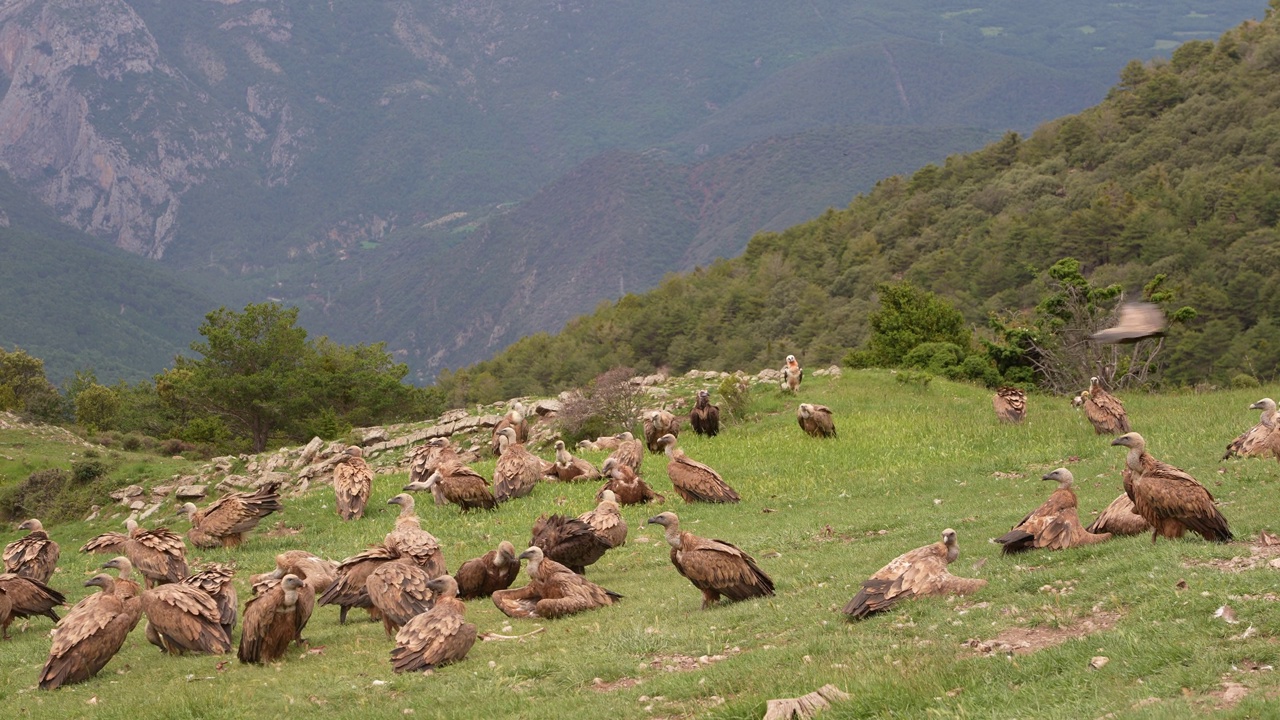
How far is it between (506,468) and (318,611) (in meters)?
7.13

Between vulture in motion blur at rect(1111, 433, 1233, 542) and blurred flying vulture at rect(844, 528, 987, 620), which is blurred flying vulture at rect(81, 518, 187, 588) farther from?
vulture in motion blur at rect(1111, 433, 1233, 542)

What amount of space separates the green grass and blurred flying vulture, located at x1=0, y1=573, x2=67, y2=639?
395 millimetres

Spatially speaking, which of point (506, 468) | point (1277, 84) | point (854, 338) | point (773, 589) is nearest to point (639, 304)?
point (854, 338)

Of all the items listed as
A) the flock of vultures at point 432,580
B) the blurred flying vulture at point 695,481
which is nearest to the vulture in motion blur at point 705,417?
the blurred flying vulture at point 695,481

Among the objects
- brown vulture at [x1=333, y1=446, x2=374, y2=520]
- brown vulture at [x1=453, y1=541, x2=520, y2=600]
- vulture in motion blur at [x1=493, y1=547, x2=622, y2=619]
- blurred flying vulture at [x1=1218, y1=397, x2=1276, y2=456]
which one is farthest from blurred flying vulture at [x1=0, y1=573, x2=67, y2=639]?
blurred flying vulture at [x1=1218, y1=397, x2=1276, y2=456]

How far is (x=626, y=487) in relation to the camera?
1958 centimetres

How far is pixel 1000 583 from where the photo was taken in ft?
36.1

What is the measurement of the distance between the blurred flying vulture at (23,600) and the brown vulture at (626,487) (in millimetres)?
8454

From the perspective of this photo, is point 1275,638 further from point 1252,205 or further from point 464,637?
point 1252,205

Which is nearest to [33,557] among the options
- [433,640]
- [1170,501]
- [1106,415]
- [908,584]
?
[433,640]

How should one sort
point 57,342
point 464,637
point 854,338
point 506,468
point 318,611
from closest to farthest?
1. point 464,637
2. point 318,611
3. point 506,468
4. point 854,338
5. point 57,342

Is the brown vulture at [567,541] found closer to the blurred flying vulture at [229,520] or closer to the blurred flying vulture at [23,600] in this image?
the blurred flying vulture at [23,600]

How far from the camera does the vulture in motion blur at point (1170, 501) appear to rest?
1166 cm

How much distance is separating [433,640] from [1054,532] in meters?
6.73
